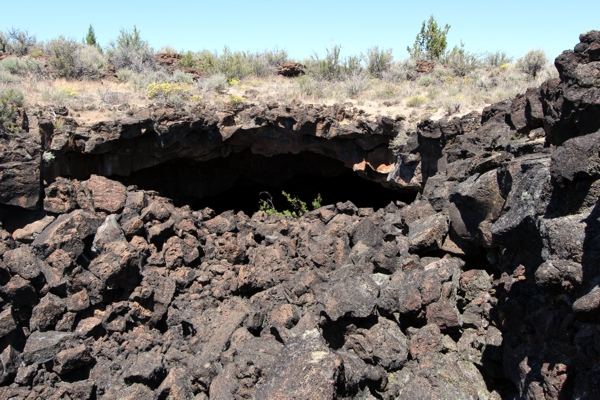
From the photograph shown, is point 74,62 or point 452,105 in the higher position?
point 74,62

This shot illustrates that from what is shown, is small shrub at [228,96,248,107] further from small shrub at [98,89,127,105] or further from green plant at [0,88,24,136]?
green plant at [0,88,24,136]

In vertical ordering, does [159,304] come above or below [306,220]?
below

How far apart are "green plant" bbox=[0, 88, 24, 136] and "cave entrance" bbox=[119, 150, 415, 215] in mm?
3501

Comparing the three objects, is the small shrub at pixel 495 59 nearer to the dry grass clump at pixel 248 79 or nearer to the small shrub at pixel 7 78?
the dry grass clump at pixel 248 79

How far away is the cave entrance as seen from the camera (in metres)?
12.1

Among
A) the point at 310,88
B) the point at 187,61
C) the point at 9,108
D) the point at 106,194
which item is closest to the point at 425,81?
the point at 310,88

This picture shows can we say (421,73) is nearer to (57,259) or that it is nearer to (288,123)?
(288,123)

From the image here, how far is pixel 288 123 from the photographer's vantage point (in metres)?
10.6

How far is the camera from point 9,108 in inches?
332

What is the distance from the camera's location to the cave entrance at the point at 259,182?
1206cm

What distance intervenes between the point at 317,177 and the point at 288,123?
350 cm

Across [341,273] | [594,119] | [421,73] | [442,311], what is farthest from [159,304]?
[421,73]

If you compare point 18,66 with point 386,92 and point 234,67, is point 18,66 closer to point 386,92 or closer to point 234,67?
A: point 234,67

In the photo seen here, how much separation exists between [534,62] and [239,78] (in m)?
9.25
